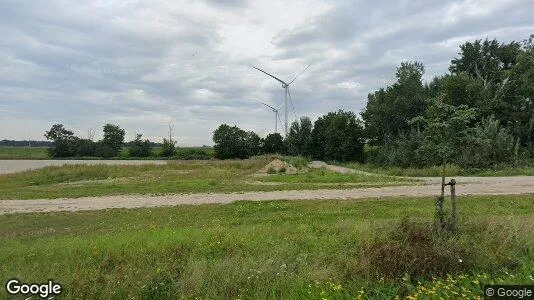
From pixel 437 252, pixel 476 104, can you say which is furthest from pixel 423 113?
pixel 437 252

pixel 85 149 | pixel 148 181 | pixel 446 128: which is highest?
pixel 85 149

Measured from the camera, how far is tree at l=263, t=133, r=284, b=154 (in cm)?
9131

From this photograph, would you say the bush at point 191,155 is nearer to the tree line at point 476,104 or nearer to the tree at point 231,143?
the tree at point 231,143

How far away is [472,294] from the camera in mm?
5191

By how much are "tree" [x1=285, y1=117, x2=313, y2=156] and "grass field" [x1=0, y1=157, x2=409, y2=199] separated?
107 ft

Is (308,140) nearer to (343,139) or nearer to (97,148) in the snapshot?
(343,139)

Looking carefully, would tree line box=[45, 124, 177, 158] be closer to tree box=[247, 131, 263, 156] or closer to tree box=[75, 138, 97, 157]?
tree box=[75, 138, 97, 157]

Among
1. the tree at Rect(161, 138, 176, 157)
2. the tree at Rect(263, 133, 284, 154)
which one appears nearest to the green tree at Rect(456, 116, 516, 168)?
the tree at Rect(263, 133, 284, 154)

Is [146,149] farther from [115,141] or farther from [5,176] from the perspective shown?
[5,176]

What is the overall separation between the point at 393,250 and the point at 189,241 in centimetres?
450

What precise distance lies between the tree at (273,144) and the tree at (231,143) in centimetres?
466

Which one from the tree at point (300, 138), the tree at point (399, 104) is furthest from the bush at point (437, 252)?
the tree at point (300, 138)

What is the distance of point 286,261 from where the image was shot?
7.38m

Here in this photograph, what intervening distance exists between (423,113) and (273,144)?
5356 cm
